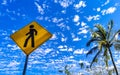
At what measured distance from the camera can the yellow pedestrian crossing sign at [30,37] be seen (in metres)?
5.18

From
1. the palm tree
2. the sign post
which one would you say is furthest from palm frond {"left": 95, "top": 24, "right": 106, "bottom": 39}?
the sign post

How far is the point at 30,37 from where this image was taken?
5.33m

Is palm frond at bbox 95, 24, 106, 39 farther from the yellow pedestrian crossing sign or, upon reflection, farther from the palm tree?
the yellow pedestrian crossing sign

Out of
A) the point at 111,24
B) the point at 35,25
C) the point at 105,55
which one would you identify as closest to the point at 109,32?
the point at 111,24

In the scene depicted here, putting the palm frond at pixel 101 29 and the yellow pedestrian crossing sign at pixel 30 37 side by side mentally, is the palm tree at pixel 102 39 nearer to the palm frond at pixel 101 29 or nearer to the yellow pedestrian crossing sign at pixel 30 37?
the palm frond at pixel 101 29

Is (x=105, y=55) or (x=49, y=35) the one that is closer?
(x=49, y=35)

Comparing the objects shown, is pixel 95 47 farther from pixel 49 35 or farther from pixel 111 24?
pixel 49 35

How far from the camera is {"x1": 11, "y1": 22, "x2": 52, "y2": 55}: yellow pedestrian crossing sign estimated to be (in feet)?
17.0

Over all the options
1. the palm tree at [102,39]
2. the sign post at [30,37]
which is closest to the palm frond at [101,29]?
the palm tree at [102,39]

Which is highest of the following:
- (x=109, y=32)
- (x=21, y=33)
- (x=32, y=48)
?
(x=109, y=32)

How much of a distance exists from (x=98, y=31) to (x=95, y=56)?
3141 millimetres

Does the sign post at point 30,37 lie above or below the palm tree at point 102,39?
below

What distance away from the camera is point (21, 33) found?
5363mm

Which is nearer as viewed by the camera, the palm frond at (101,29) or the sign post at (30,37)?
the sign post at (30,37)
